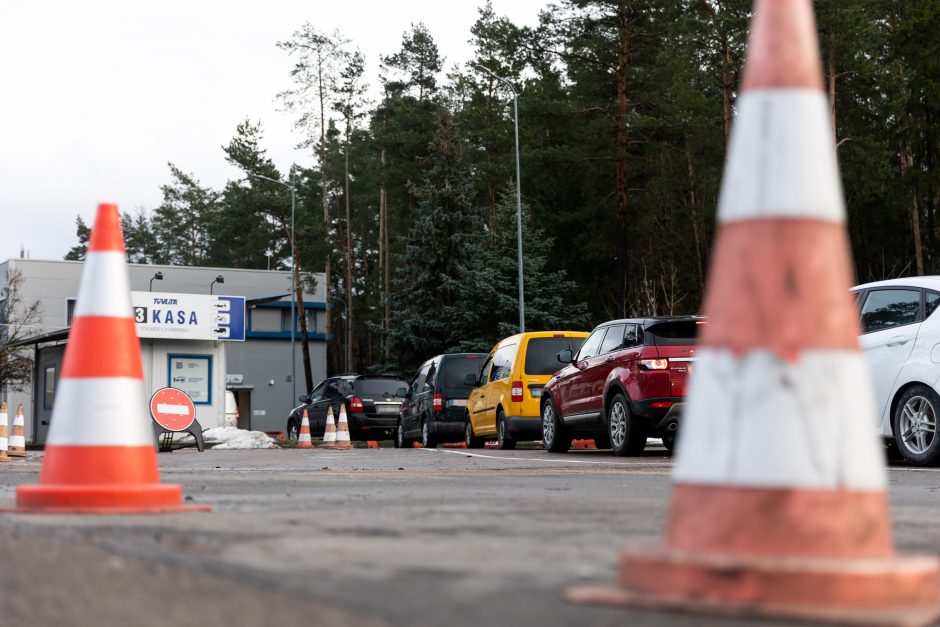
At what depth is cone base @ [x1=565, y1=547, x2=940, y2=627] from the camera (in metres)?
3.33

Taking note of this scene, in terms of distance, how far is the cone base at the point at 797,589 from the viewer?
3.33 meters

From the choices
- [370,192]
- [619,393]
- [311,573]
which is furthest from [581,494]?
[370,192]

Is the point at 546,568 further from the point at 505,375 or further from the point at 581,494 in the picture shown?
the point at 505,375

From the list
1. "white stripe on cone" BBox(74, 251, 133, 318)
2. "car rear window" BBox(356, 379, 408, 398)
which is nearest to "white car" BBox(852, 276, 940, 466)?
"white stripe on cone" BBox(74, 251, 133, 318)

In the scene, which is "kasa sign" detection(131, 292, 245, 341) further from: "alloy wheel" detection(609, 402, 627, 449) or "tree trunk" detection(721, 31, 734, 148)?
"tree trunk" detection(721, 31, 734, 148)

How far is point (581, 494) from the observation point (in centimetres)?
859

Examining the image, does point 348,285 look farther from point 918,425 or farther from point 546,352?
point 918,425

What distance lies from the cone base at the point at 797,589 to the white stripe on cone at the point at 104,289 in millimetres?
3874

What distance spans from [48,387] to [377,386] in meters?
13.2

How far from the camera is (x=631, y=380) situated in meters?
16.8

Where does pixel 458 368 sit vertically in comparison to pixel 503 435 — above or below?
above

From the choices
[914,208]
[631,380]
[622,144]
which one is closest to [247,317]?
[622,144]

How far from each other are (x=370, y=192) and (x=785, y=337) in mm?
83112

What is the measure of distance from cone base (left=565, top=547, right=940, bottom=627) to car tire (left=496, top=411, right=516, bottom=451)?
18.6m
